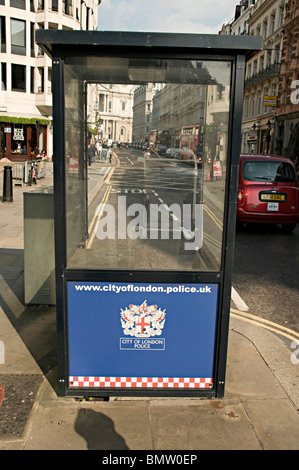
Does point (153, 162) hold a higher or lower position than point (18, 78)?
lower

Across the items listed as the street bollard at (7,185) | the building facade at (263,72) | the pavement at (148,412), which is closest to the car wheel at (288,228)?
the pavement at (148,412)

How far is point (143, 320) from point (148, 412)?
2.20ft

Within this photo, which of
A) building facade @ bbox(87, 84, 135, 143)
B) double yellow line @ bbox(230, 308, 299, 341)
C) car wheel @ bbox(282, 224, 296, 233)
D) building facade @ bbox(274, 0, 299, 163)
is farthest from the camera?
building facade @ bbox(274, 0, 299, 163)

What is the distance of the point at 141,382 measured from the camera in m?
3.20

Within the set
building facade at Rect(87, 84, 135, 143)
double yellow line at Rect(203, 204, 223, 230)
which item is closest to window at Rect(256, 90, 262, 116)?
building facade at Rect(87, 84, 135, 143)

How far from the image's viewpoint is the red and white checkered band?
10.5 ft

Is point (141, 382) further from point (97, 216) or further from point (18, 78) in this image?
point (18, 78)

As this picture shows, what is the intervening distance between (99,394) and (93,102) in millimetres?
3072

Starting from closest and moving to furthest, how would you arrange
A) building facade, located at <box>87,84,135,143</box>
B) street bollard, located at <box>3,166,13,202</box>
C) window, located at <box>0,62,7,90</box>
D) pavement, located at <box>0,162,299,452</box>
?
pavement, located at <box>0,162,299,452</box> → building facade, located at <box>87,84,135,143</box> → street bollard, located at <box>3,166,13,202</box> → window, located at <box>0,62,7,90</box>

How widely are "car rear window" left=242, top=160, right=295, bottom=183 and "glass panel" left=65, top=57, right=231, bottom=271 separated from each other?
6539 millimetres

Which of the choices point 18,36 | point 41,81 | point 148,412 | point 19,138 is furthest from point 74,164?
point 18,36

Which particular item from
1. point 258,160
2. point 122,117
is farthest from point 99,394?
point 258,160

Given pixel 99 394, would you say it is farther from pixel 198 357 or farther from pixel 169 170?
pixel 169 170

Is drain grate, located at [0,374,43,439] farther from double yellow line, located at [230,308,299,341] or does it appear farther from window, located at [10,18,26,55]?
window, located at [10,18,26,55]
